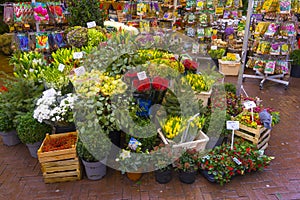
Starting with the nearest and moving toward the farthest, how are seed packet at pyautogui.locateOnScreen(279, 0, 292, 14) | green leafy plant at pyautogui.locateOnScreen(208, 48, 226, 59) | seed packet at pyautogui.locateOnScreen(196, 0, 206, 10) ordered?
seed packet at pyautogui.locateOnScreen(279, 0, 292, 14) → green leafy plant at pyautogui.locateOnScreen(208, 48, 226, 59) → seed packet at pyautogui.locateOnScreen(196, 0, 206, 10)

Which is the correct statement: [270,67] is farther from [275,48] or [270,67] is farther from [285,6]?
[285,6]

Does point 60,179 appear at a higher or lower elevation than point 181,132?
lower

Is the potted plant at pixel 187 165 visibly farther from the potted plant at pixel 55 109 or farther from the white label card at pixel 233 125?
the potted plant at pixel 55 109

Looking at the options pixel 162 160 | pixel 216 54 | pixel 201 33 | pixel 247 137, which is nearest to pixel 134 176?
pixel 162 160

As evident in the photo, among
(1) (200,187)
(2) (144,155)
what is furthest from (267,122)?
(2) (144,155)

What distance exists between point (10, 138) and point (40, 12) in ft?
7.26

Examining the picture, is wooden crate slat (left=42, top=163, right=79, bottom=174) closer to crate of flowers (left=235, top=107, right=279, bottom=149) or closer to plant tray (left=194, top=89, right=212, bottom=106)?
plant tray (left=194, top=89, right=212, bottom=106)

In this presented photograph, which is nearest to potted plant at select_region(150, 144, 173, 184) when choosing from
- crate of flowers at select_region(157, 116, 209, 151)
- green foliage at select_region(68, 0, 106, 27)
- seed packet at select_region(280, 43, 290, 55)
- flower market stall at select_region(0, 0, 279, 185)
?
flower market stall at select_region(0, 0, 279, 185)

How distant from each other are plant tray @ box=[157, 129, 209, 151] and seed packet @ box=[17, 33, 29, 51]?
3084 millimetres

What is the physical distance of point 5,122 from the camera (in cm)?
321

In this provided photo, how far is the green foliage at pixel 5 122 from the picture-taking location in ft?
10.5

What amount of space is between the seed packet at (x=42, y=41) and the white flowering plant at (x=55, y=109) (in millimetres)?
1928

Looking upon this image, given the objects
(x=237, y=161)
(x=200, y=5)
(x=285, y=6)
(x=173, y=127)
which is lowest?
(x=237, y=161)

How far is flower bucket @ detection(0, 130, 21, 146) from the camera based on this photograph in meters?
3.33
